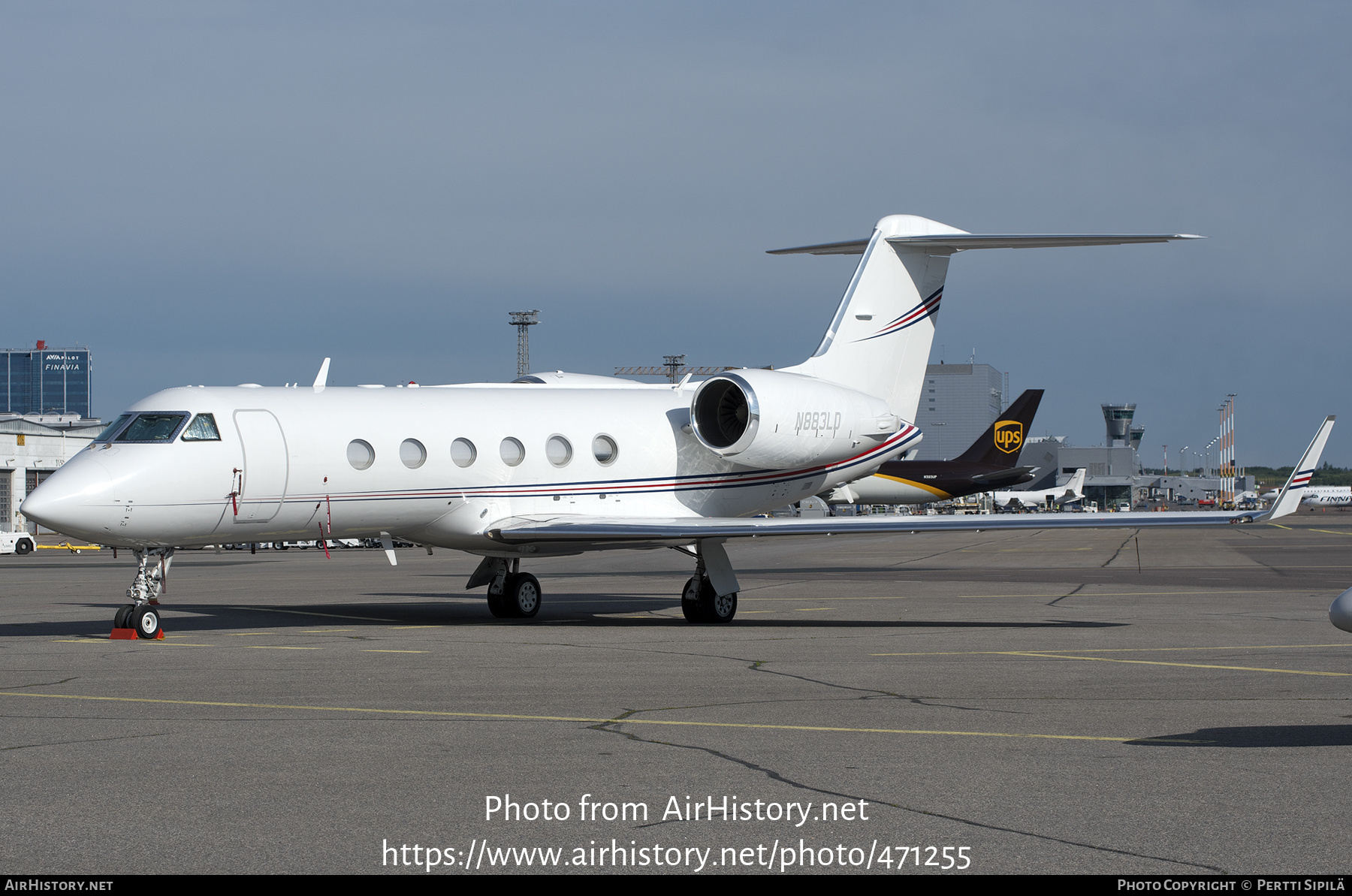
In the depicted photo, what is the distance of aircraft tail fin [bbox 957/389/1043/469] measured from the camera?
5091 cm

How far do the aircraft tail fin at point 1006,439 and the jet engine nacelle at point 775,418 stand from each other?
3169cm

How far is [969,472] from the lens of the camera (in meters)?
49.7

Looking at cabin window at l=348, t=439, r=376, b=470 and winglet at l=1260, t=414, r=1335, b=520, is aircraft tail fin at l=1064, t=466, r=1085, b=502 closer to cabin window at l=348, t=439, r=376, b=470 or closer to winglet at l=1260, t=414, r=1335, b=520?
winglet at l=1260, t=414, r=1335, b=520

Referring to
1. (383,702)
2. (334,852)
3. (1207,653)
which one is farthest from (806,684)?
(334,852)

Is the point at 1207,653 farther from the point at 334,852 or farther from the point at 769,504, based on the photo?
the point at 334,852

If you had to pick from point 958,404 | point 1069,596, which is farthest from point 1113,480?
point 1069,596

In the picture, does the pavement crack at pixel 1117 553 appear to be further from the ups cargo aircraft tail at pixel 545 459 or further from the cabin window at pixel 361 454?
the cabin window at pixel 361 454

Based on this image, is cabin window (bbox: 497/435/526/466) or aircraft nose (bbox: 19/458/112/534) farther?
cabin window (bbox: 497/435/526/466)

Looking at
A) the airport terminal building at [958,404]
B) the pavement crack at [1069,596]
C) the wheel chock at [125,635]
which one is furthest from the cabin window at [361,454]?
the airport terminal building at [958,404]

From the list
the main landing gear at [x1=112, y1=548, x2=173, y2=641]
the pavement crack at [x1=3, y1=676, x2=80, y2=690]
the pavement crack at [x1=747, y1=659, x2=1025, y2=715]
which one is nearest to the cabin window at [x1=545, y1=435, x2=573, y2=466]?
the main landing gear at [x1=112, y1=548, x2=173, y2=641]

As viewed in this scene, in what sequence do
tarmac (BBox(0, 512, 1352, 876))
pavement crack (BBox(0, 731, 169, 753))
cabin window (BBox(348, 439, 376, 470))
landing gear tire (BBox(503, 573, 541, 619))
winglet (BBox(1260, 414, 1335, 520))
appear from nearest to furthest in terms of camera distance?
tarmac (BBox(0, 512, 1352, 876)) < pavement crack (BBox(0, 731, 169, 753)) < winglet (BBox(1260, 414, 1335, 520)) < cabin window (BBox(348, 439, 376, 470)) < landing gear tire (BBox(503, 573, 541, 619))

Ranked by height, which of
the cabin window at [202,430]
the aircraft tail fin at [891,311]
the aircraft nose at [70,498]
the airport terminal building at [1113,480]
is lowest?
the airport terminal building at [1113,480]

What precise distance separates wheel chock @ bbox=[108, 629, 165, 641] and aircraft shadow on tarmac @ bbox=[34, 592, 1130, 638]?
69 centimetres

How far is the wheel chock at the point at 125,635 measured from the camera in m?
15.5
